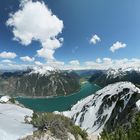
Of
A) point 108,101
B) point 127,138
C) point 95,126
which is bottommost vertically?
point 95,126

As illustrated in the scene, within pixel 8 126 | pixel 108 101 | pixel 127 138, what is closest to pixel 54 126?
pixel 8 126

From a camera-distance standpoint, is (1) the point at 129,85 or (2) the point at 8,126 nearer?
(2) the point at 8,126

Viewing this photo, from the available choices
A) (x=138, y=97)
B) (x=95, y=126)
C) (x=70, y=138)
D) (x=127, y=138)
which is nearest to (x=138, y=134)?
(x=127, y=138)

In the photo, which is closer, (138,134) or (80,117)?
(138,134)

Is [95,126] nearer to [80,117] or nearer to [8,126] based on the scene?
[80,117]

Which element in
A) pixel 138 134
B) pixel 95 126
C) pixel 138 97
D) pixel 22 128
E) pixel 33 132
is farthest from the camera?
pixel 95 126

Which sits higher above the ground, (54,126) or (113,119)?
(54,126)

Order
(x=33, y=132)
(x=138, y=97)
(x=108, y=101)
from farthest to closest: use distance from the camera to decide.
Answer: (x=108, y=101)
(x=138, y=97)
(x=33, y=132)

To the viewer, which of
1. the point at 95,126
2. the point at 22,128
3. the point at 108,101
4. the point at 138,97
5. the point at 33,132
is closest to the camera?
the point at 33,132

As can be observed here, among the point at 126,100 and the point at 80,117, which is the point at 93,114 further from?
the point at 126,100
